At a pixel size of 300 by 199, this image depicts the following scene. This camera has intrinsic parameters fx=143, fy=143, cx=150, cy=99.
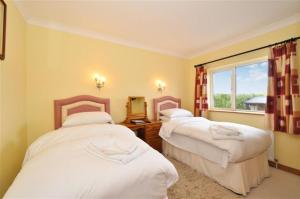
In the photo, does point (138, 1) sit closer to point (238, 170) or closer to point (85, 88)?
point (85, 88)

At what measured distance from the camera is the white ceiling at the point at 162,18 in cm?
202

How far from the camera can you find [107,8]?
2072 millimetres

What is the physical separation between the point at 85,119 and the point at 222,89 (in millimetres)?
3149

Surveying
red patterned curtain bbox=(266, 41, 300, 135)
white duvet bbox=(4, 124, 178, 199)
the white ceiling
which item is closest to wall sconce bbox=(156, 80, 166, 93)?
the white ceiling

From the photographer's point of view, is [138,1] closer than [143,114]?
Yes

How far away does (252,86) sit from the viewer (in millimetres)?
2963

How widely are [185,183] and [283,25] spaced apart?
308 centimetres

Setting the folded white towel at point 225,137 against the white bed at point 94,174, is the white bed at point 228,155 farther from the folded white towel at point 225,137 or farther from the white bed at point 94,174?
the white bed at point 94,174

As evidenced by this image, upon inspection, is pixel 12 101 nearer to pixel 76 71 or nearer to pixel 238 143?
pixel 76 71

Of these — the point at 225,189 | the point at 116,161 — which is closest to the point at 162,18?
the point at 116,161

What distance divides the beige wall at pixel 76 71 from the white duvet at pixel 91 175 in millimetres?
1489

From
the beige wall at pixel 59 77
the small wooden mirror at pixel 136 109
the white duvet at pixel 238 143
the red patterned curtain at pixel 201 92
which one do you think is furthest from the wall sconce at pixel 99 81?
the red patterned curtain at pixel 201 92

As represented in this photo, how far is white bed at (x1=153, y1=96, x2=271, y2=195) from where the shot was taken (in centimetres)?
183

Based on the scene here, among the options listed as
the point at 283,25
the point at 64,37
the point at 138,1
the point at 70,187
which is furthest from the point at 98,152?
the point at 283,25
